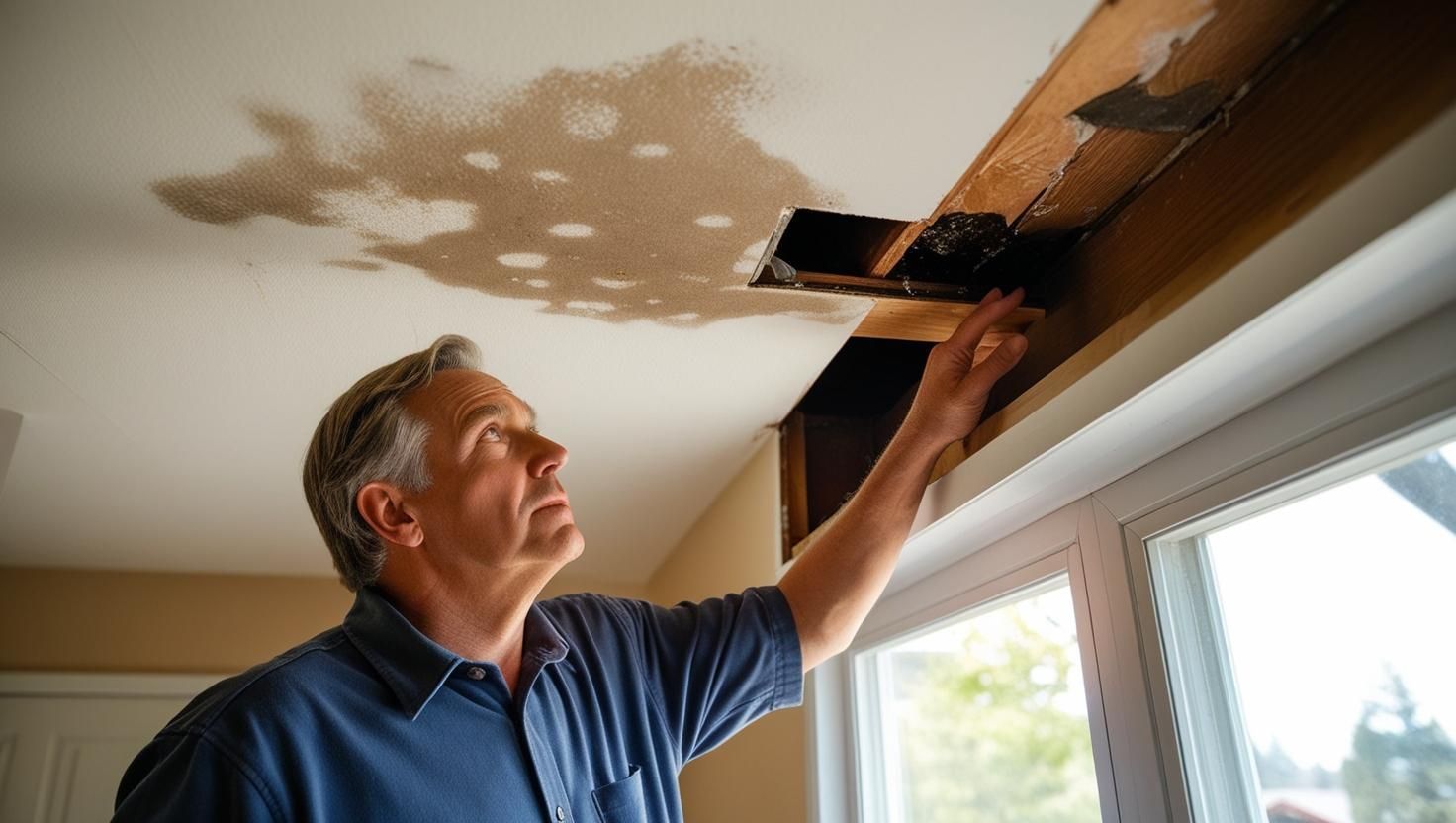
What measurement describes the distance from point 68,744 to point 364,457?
110 inches

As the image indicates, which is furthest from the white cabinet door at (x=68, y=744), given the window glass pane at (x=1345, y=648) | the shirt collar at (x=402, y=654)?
the window glass pane at (x=1345, y=648)

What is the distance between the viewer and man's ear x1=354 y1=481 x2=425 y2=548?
1.46 meters

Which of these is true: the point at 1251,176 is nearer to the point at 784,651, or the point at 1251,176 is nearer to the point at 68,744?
the point at 784,651

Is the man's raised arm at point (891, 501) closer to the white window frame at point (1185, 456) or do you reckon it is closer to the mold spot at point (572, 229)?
the white window frame at point (1185, 456)

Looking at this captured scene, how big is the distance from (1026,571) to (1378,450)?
0.65 m

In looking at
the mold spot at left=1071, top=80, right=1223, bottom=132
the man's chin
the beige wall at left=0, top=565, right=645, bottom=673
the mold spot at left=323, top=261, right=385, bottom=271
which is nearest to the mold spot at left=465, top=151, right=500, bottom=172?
the mold spot at left=323, top=261, right=385, bottom=271

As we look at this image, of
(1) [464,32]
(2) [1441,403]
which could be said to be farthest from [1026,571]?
(1) [464,32]

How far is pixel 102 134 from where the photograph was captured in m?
1.22

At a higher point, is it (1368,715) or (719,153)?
(719,153)

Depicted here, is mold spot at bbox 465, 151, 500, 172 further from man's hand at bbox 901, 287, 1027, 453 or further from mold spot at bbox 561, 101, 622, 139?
man's hand at bbox 901, 287, 1027, 453

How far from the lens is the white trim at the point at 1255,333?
0.77 meters

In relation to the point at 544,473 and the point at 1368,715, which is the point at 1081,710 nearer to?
the point at 1368,715

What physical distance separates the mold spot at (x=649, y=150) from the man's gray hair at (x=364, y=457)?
529 millimetres

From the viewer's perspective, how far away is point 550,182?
1.31m
